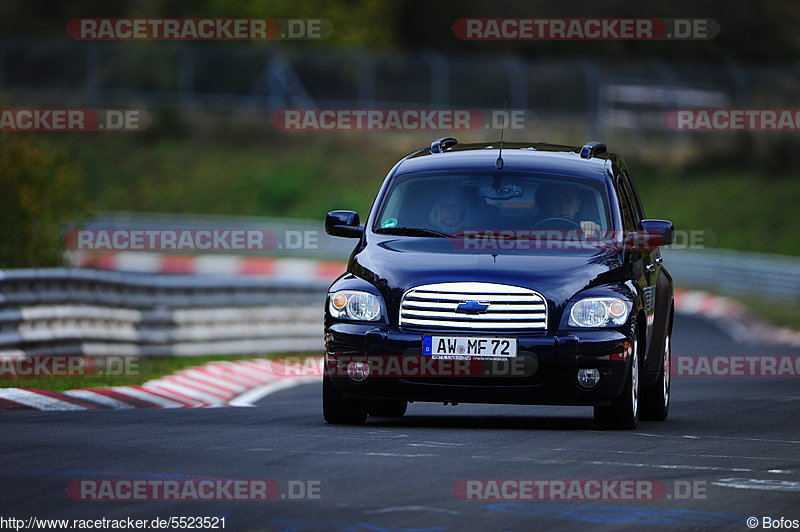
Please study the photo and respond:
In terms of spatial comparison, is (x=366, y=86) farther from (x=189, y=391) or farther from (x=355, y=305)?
Answer: (x=355, y=305)

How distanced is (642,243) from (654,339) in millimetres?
748

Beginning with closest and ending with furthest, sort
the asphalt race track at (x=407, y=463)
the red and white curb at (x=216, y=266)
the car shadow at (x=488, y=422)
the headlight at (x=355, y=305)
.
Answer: the asphalt race track at (x=407, y=463)
the headlight at (x=355, y=305)
the car shadow at (x=488, y=422)
the red and white curb at (x=216, y=266)

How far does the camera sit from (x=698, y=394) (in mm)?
16750

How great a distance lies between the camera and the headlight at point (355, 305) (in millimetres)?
11211

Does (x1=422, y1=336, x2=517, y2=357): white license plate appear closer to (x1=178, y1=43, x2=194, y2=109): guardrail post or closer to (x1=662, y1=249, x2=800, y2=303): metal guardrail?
(x1=662, y1=249, x2=800, y2=303): metal guardrail

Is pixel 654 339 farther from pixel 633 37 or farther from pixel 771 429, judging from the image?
pixel 633 37

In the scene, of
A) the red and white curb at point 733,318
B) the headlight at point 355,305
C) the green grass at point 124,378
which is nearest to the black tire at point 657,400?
the headlight at point 355,305

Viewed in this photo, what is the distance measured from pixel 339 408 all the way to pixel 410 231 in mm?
1365

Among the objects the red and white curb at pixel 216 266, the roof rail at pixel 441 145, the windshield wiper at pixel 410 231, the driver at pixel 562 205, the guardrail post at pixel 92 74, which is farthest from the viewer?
the guardrail post at pixel 92 74

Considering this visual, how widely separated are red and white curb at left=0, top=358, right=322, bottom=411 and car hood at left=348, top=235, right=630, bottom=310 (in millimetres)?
2451

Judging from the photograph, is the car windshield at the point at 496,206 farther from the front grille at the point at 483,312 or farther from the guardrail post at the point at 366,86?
the guardrail post at the point at 366,86

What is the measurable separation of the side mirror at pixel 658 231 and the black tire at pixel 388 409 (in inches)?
84.6

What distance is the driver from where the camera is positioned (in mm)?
12047

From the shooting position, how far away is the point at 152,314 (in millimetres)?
19266
